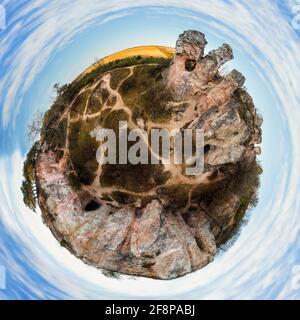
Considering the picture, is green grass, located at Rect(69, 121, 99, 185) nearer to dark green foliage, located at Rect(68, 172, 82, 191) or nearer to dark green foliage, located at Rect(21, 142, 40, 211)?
dark green foliage, located at Rect(68, 172, 82, 191)

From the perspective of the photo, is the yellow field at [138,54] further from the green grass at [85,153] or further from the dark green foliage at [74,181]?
the dark green foliage at [74,181]

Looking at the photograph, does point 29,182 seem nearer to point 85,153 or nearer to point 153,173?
point 85,153

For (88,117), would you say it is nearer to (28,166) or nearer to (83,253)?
(28,166)

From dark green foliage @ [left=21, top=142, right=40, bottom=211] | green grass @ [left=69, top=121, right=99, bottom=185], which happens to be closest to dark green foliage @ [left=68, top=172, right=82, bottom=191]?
green grass @ [left=69, top=121, right=99, bottom=185]

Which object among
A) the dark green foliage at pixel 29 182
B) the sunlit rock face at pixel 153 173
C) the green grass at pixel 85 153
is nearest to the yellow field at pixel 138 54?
the sunlit rock face at pixel 153 173

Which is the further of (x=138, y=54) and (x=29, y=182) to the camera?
(x=138, y=54)

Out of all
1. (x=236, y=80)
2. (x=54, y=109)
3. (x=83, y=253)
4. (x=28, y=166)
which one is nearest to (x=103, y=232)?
(x=83, y=253)

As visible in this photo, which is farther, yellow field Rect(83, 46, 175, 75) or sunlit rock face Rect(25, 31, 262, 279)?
yellow field Rect(83, 46, 175, 75)

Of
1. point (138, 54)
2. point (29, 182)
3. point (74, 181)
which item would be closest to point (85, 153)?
point (74, 181)
